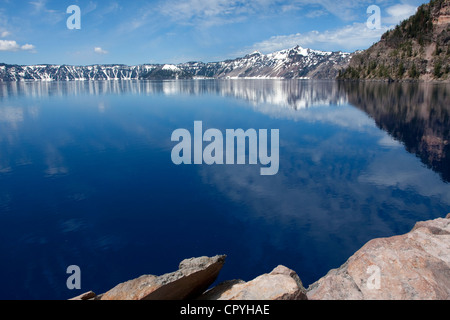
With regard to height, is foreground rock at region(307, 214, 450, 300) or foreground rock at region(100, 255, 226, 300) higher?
foreground rock at region(100, 255, 226, 300)

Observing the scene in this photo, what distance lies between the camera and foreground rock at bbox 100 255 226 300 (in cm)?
788

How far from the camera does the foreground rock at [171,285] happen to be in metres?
7.88

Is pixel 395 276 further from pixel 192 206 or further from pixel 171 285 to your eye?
pixel 192 206

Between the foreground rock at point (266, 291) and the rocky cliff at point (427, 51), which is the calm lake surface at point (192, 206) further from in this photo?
the rocky cliff at point (427, 51)

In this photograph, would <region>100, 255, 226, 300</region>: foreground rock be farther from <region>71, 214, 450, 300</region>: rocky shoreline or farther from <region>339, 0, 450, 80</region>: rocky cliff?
<region>339, 0, 450, 80</region>: rocky cliff

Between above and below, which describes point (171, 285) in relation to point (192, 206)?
above

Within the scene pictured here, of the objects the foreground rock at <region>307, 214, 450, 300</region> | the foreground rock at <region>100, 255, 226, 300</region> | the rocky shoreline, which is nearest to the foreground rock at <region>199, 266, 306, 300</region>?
the rocky shoreline

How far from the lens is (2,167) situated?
29.6 metres

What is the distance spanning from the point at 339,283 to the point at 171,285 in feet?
18.7

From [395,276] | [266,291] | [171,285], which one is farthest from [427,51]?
[171,285]

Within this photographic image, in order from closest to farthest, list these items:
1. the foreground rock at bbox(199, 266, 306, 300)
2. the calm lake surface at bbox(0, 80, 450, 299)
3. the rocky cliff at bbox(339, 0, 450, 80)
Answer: the foreground rock at bbox(199, 266, 306, 300), the calm lake surface at bbox(0, 80, 450, 299), the rocky cliff at bbox(339, 0, 450, 80)

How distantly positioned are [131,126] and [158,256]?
4104 cm

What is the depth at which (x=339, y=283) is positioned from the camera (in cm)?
957

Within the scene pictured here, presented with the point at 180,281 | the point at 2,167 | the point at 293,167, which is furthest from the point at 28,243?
the point at 293,167
